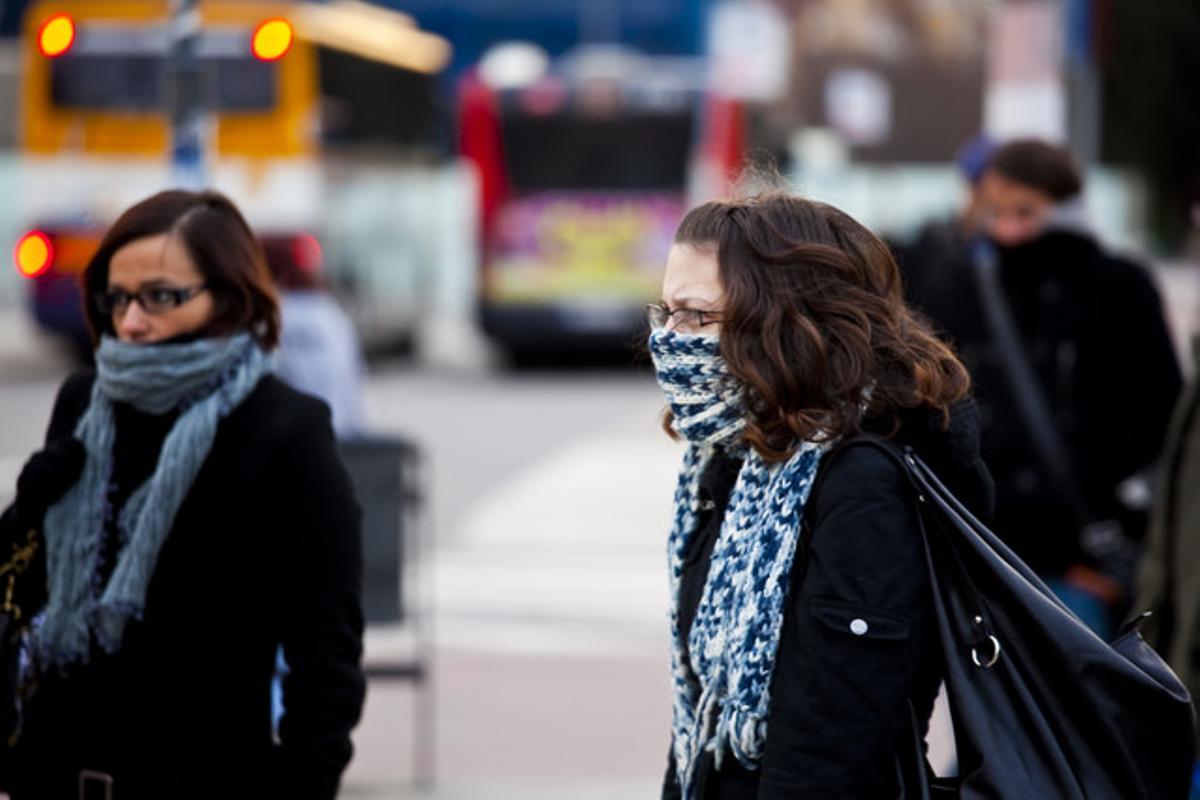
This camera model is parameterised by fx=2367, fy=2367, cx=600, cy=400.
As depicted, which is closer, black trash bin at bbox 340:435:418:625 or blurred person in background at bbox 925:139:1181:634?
blurred person in background at bbox 925:139:1181:634

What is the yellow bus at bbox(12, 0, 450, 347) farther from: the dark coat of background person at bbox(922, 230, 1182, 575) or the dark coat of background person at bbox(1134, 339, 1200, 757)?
the dark coat of background person at bbox(1134, 339, 1200, 757)

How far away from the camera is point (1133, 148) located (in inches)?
2013

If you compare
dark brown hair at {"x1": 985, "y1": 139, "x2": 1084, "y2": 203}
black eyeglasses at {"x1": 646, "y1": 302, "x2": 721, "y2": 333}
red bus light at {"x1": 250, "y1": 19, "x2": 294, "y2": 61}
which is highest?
red bus light at {"x1": 250, "y1": 19, "x2": 294, "y2": 61}

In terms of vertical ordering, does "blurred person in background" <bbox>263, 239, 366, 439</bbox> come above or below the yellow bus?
below

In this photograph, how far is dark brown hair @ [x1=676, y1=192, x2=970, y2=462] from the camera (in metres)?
2.78

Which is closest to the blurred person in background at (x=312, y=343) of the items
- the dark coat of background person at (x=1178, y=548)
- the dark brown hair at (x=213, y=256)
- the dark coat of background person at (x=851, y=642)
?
the dark coat of background person at (x=1178, y=548)

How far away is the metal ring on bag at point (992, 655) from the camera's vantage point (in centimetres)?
272

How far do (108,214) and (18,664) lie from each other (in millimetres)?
18901

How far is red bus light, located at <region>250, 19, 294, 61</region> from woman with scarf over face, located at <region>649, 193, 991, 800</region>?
16.6ft

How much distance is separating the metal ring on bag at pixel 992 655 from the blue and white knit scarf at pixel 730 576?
0.23 meters

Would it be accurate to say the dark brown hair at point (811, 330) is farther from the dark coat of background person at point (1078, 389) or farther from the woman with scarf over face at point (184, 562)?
the dark coat of background person at point (1078, 389)

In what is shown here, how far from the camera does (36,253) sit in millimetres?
22188

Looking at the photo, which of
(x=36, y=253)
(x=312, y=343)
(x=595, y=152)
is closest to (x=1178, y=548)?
(x=312, y=343)

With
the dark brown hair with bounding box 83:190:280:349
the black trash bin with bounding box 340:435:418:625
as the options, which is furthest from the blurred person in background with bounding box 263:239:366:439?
the dark brown hair with bounding box 83:190:280:349
